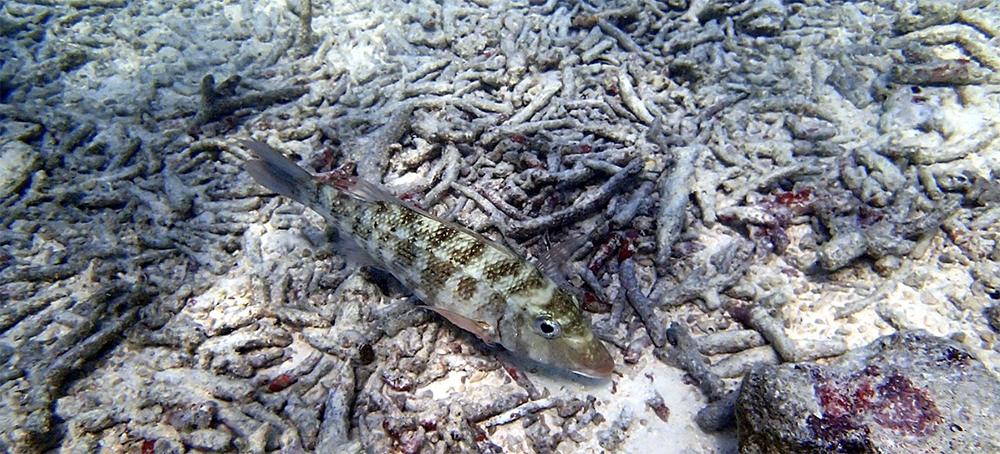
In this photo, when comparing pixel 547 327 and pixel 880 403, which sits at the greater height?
pixel 880 403

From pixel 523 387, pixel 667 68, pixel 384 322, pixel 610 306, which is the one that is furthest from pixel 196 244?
pixel 667 68

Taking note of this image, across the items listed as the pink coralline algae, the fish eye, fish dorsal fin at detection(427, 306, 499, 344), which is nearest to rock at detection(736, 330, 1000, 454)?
the pink coralline algae

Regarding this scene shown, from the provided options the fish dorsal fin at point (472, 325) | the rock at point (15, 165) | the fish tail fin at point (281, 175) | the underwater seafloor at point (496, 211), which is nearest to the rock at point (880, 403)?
the underwater seafloor at point (496, 211)

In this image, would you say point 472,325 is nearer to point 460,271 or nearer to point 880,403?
point 460,271

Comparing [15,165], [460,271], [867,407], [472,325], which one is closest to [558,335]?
[472,325]

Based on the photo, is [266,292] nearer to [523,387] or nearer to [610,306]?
[523,387]

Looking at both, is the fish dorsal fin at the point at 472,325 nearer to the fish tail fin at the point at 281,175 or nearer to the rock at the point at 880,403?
the fish tail fin at the point at 281,175

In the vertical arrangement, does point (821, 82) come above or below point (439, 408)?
above
